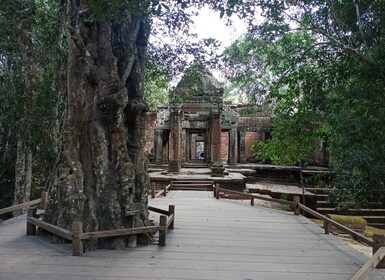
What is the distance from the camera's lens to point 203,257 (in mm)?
4582

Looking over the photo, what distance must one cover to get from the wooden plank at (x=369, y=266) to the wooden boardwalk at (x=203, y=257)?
0.94 ft

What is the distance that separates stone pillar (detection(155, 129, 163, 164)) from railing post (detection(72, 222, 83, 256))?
16.6m

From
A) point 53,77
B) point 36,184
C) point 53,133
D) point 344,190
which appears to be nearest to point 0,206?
point 36,184

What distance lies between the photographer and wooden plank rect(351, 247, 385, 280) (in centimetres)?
307

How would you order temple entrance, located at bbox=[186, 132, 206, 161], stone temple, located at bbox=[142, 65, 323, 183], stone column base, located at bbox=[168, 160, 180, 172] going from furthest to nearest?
temple entrance, located at bbox=[186, 132, 206, 161], stone temple, located at bbox=[142, 65, 323, 183], stone column base, located at bbox=[168, 160, 180, 172]

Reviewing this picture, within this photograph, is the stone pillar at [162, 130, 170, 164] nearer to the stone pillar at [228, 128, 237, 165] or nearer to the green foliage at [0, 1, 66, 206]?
the stone pillar at [228, 128, 237, 165]

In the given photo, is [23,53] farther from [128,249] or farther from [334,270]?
[334,270]

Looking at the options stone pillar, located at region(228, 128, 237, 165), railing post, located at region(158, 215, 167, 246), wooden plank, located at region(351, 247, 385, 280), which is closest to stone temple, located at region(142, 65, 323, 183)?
stone pillar, located at region(228, 128, 237, 165)

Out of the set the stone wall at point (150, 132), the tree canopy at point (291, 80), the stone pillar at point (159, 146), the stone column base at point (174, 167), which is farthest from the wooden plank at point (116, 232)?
the stone wall at point (150, 132)

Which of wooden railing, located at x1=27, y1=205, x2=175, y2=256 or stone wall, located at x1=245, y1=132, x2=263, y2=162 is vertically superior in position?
stone wall, located at x1=245, y1=132, x2=263, y2=162

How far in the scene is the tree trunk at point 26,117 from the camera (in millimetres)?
7699

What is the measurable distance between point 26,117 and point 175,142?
35.5 feet

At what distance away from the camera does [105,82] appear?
5.16m

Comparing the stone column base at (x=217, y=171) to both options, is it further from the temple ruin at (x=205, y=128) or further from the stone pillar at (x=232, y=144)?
the stone pillar at (x=232, y=144)
